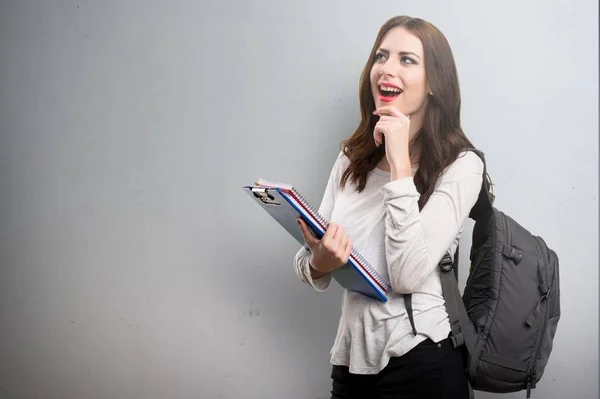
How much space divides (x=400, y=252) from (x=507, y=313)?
1.04 ft

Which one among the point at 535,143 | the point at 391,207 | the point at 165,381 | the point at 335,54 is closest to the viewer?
the point at 391,207

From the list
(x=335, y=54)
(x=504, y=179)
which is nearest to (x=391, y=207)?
(x=504, y=179)

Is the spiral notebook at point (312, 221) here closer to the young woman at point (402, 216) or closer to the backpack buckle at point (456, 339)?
the young woman at point (402, 216)

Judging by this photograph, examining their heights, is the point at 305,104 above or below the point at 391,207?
above

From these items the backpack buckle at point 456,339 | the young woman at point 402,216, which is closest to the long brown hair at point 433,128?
the young woman at point 402,216

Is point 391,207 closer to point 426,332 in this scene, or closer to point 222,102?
point 426,332

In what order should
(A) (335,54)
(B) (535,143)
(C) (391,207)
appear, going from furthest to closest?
(A) (335,54) < (B) (535,143) < (C) (391,207)

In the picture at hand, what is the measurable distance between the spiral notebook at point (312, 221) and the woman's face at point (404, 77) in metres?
0.35

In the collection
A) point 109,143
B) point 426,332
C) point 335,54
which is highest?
point 335,54

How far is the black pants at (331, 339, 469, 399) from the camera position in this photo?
143 centimetres

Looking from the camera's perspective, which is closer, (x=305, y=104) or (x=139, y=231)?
(x=305, y=104)

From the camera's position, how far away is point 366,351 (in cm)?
147

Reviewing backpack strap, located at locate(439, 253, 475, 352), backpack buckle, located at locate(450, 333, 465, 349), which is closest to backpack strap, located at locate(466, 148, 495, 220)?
backpack strap, located at locate(439, 253, 475, 352)

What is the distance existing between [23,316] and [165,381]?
567mm
